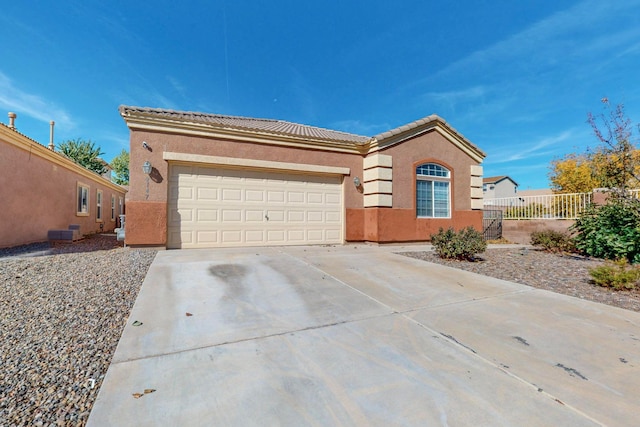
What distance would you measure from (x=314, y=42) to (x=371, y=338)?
12.8 meters

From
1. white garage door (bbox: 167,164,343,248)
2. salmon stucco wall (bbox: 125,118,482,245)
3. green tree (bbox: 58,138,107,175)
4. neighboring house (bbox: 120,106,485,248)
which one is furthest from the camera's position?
green tree (bbox: 58,138,107,175)

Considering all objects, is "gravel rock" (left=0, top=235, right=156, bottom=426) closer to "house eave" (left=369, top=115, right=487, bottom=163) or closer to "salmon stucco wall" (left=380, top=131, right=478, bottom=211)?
"house eave" (left=369, top=115, right=487, bottom=163)

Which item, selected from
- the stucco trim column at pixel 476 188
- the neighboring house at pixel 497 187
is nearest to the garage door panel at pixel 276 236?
the stucco trim column at pixel 476 188

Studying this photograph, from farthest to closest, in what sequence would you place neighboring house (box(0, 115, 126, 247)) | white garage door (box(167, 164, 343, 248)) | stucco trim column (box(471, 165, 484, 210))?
1. stucco trim column (box(471, 165, 484, 210))
2. neighboring house (box(0, 115, 126, 247))
3. white garage door (box(167, 164, 343, 248))

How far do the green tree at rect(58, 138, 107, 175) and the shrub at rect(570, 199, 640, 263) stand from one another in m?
34.6

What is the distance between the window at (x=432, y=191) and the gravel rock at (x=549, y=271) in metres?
2.67

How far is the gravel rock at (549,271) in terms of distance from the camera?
4082 mm

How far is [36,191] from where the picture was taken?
30.0 ft

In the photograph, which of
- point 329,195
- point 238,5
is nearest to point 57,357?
point 329,195

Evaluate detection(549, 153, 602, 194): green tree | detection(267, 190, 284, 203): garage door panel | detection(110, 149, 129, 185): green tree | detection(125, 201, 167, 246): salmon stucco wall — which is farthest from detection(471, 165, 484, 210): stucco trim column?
detection(110, 149, 129, 185): green tree

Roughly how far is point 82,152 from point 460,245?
33.0 m

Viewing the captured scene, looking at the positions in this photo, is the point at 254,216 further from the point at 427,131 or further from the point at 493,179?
the point at 493,179

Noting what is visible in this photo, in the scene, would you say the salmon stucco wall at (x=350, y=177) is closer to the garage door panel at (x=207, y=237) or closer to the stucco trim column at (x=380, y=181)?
the stucco trim column at (x=380, y=181)

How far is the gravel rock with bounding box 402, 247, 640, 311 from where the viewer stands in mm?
4082
